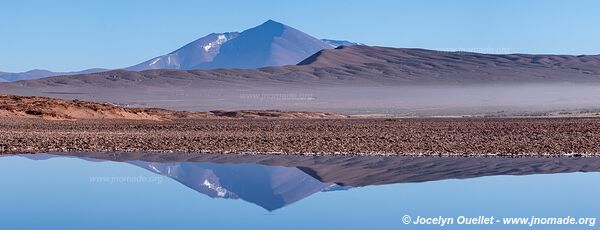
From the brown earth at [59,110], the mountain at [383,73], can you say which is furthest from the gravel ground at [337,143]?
the mountain at [383,73]

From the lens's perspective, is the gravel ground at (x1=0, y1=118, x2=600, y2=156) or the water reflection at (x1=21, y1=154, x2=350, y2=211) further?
the gravel ground at (x1=0, y1=118, x2=600, y2=156)

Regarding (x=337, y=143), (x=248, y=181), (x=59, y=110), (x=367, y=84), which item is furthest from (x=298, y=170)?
(x=367, y=84)

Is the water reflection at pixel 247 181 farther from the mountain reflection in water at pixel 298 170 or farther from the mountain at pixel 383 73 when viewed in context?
the mountain at pixel 383 73

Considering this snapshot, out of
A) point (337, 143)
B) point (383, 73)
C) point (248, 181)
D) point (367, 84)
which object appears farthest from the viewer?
point (383, 73)

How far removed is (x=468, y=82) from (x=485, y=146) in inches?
3359

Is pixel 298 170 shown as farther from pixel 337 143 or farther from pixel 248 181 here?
pixel 337 143

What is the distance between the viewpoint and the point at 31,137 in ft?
82.8

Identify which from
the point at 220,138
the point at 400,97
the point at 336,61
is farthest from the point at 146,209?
the point at 336,61

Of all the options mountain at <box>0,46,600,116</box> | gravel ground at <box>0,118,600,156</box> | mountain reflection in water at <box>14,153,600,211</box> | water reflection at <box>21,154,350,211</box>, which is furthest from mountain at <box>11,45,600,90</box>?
water reflection at <box>21,154,350,211</box>

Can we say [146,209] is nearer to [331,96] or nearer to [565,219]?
[565,219]

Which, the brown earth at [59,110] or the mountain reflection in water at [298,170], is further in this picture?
the brown earth at [59,110]

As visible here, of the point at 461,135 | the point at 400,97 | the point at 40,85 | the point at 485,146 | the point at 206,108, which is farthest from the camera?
the point at 40,85

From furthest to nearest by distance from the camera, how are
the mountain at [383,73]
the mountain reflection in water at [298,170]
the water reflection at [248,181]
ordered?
the mountain at [383,73] < the mountain reflection in water at [298,170] < the water reflection at [248,181]

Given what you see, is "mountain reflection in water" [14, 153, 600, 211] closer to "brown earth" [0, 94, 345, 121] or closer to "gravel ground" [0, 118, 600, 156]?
"gravel ground" [0, 118, 600, 156]
